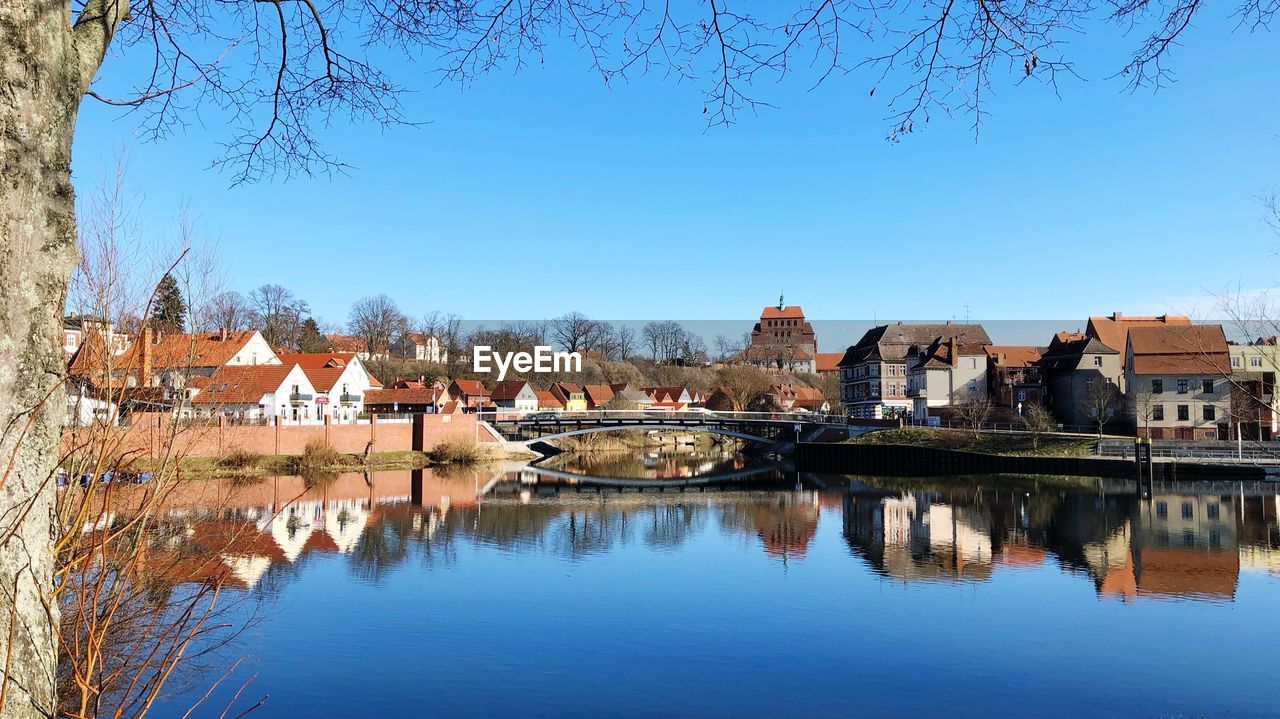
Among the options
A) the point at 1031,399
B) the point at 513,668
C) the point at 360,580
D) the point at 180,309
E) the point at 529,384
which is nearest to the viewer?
the point at 513,668

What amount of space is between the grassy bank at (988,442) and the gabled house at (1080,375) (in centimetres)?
800

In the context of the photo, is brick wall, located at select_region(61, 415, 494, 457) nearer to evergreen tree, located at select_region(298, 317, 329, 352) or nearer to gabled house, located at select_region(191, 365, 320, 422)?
gabled house, located at select_region(191, 365, 320, 422)

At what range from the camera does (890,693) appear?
40.7 ft

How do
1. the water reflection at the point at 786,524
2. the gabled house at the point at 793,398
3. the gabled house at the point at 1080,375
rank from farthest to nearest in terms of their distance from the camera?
the gabled house at the point at 793,398, the gabled house at the point at 1080,375, the water reflection at the point at 786,524

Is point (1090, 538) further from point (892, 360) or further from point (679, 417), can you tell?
point (892, 360)

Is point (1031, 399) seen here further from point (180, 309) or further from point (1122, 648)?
point (180, 309)

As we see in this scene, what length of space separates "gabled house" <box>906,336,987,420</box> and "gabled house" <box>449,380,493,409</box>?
3796cm

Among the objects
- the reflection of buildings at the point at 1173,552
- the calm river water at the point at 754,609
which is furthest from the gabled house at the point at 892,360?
the reflection of buildings at the point at 1173,552

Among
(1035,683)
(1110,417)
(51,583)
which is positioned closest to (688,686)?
(1035,683)

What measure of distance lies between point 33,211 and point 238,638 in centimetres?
1475

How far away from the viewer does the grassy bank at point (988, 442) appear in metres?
46.0

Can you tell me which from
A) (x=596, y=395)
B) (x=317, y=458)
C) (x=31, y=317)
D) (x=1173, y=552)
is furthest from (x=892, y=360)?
(x=31, y=317)

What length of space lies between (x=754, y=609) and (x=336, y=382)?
45940 mm

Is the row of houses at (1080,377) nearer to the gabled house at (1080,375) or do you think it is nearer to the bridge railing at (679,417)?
the gabled house at (1080,375)
